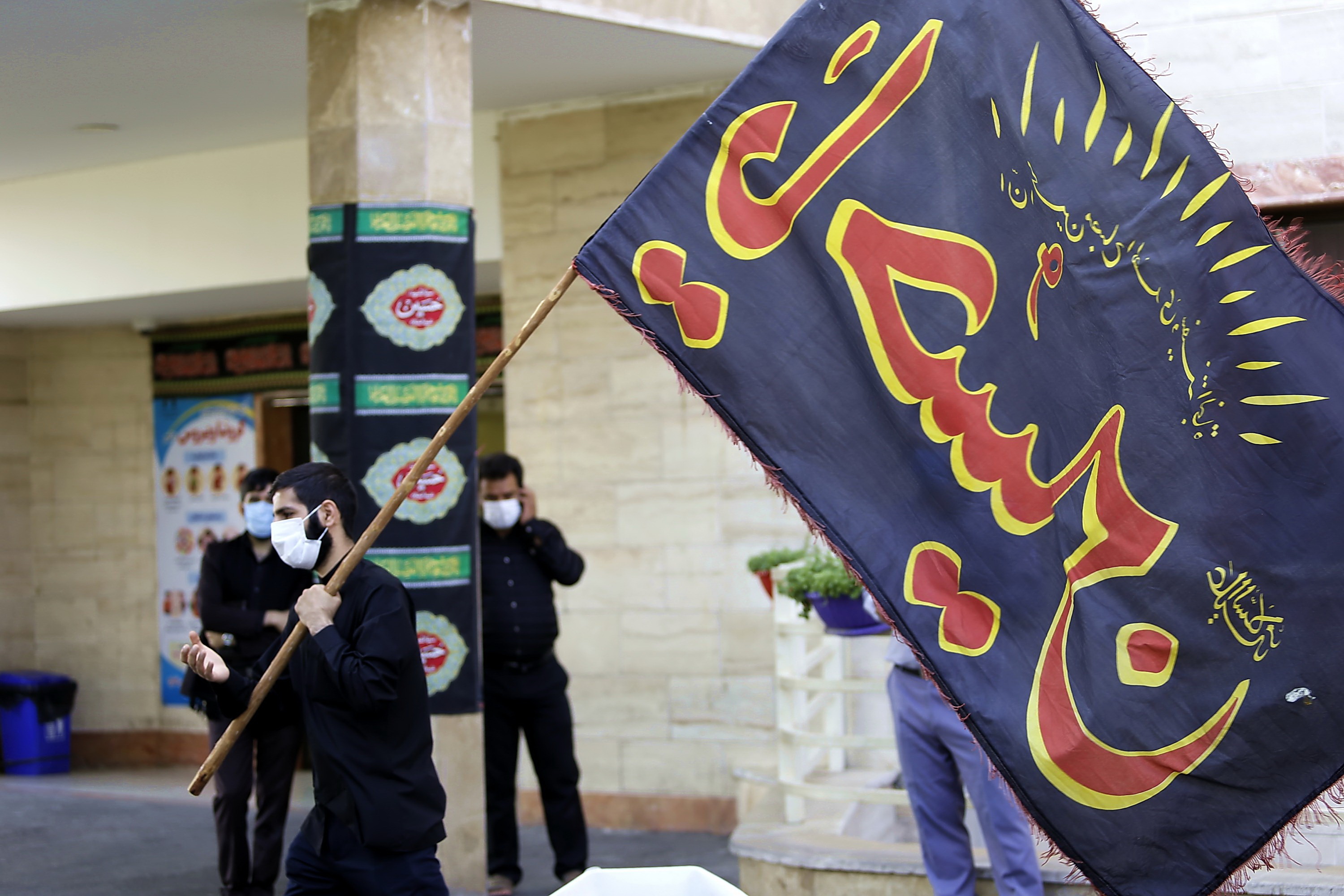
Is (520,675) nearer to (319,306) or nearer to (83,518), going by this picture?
(319,306)

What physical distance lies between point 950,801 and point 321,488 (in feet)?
9.20

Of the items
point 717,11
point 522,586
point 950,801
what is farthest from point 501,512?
point 717,11

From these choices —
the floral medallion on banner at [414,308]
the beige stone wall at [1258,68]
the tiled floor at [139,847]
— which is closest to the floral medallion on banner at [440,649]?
the floral medallion on banner at [414,308]

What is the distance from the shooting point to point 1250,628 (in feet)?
12.3

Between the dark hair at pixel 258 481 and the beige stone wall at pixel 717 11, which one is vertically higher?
the beige stone wall at pixel 717 11

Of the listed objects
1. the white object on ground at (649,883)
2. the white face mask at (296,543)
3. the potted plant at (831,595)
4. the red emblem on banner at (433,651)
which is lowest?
the white object on ground at (649,883)

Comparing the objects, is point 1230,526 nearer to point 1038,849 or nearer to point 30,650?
point 1038,849

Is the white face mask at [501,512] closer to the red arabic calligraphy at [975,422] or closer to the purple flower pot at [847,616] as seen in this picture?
the purple flower pot at [847,616]

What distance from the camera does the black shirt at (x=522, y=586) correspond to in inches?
273

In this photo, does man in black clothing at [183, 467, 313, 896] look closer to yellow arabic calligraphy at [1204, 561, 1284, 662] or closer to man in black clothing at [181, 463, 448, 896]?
man in black clothing at [181, 463, 448, 896]

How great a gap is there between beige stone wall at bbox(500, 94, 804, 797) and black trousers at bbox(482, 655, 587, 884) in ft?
5.27

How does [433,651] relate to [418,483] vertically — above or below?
below

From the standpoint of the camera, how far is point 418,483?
6.14 meters

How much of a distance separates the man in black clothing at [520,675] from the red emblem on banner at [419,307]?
0.93m
